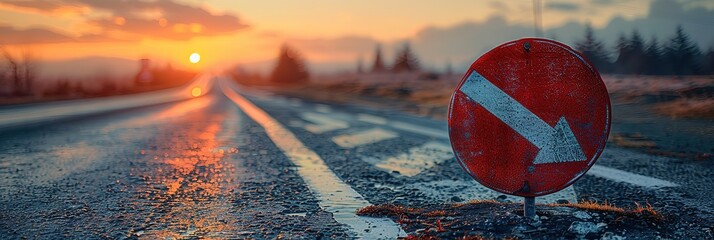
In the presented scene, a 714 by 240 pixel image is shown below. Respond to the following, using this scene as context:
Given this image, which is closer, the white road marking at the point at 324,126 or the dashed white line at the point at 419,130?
the dashed white line at the point at 419,130

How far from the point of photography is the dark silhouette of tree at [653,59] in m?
9.99

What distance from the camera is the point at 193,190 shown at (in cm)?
387

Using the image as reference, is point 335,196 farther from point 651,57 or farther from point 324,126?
point 651,57

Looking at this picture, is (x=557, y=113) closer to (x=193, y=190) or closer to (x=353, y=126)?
(x=193, y=190)

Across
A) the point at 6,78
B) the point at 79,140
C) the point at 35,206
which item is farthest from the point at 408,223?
→ the point at 6,78

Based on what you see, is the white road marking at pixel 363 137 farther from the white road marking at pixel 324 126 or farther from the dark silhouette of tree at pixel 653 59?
the dark silhouette of tree at pixel 653 59

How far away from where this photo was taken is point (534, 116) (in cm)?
262

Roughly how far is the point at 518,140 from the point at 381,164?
2.51m

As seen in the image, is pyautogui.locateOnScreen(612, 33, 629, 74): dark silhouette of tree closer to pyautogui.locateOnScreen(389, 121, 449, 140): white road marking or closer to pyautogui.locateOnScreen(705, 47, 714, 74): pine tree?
pyautogui.locateOnScreen(705, 47, 714, 74): pine tree

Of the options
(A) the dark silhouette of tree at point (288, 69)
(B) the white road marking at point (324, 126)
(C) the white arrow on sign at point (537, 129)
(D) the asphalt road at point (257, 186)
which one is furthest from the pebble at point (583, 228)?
(A) the dark silhouette of tree at point (288, 69)

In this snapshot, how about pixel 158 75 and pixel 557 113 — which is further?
pixel 158 75

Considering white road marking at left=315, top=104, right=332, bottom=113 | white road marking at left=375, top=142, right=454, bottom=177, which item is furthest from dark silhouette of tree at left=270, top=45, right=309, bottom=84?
A: white road marking at left=375, top=142, right=454, bottom=177

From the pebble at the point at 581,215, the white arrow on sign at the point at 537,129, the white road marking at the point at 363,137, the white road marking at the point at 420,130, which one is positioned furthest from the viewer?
the white road marking at the point at 420,130

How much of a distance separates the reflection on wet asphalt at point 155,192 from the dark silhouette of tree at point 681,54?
7561 millimetres
